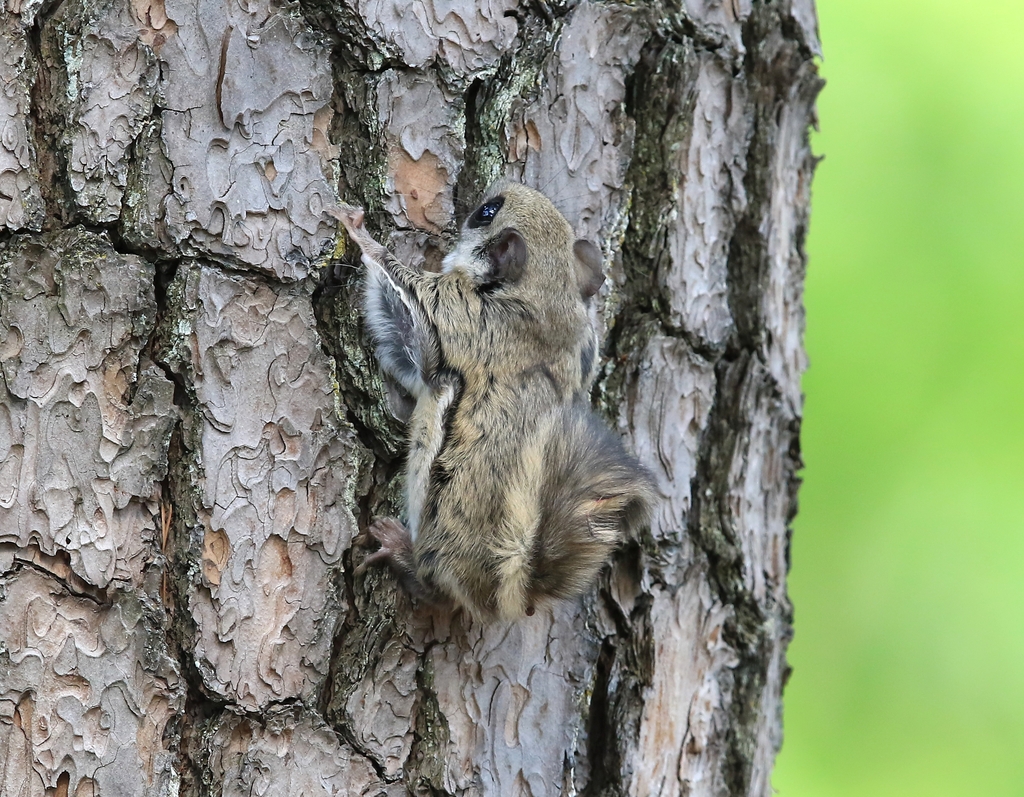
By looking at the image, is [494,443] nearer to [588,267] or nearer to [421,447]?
[421,447]

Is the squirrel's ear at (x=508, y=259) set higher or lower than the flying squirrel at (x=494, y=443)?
higher

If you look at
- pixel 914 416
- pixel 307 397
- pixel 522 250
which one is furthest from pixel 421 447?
pixel 914 416

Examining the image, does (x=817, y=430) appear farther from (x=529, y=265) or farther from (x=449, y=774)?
(x=449, y=774)

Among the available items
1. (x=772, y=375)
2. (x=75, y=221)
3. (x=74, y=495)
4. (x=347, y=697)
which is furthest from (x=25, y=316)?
(x=772, y=375)

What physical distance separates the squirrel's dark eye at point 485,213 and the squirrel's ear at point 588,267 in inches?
8.8

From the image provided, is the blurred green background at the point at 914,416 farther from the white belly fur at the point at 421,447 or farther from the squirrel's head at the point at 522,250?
the white belly fur at the point at 421,447

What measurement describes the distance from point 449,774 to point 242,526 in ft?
2.41

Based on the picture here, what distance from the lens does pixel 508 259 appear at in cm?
292

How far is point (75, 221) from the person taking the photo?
2.16 m

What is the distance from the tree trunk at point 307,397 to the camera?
2131 mm

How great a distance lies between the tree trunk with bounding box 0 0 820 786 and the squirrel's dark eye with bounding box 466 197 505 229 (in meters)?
0.08

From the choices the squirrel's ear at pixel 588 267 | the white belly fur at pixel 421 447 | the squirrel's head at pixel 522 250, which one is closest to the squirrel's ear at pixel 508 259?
the squirrel's head at pixel 522 250

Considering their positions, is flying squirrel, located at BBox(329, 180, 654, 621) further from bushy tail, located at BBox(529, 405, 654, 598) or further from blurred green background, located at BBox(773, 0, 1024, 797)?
blurred green background, located at BBox(773, 0, 1024, 797)

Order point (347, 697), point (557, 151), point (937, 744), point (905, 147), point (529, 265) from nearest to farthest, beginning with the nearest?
point (347, 697)
point (557, 151)
point (529, 265)
point (937, 744)
point (905, 147)
